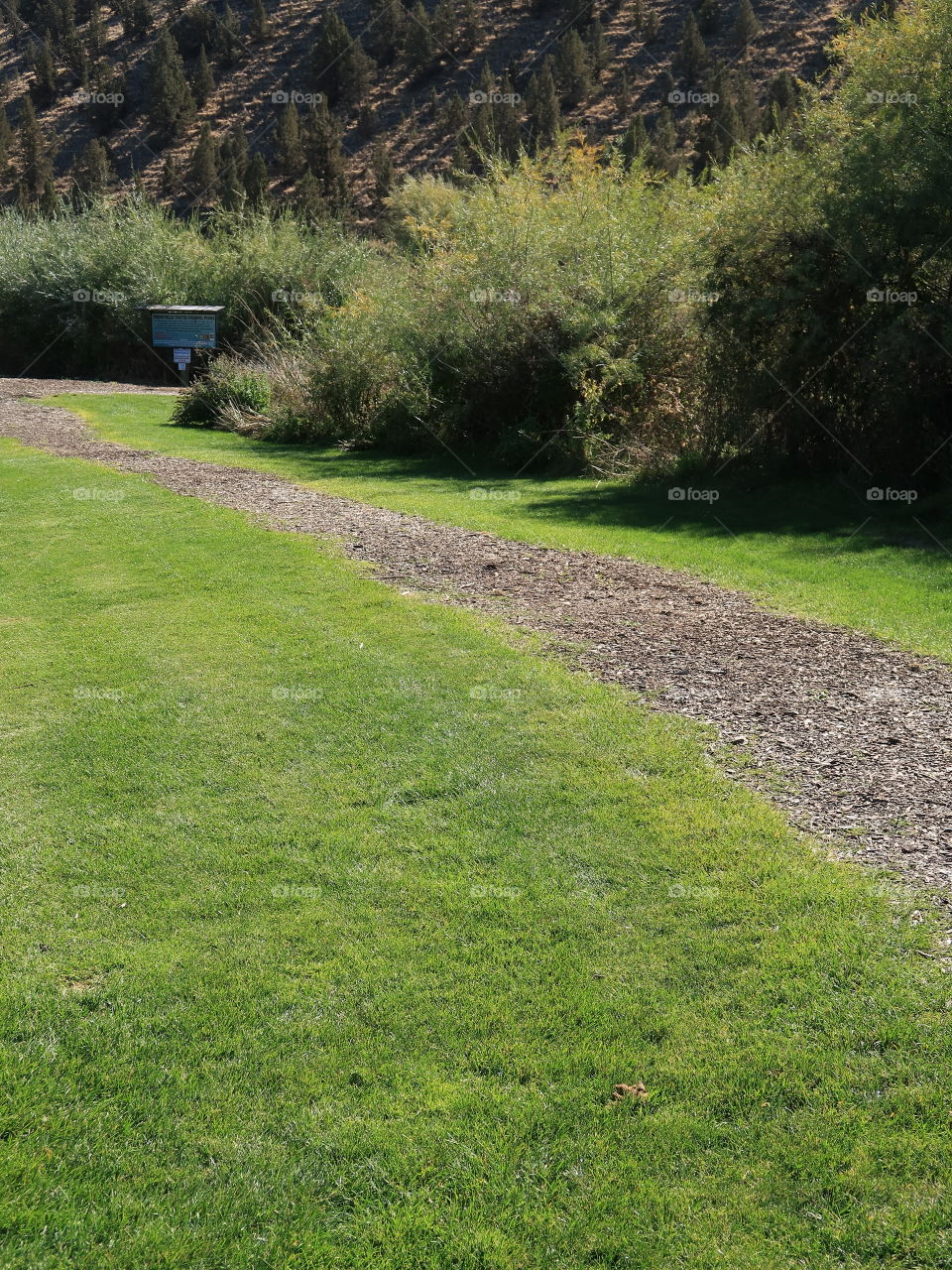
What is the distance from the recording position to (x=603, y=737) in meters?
6.74

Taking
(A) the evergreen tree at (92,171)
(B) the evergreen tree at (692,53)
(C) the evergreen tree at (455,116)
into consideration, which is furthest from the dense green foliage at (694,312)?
(B) the evergreen tree at (692,53)

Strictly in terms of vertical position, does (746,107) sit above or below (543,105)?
below

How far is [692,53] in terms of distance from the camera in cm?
5597

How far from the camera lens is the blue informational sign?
3347 cm

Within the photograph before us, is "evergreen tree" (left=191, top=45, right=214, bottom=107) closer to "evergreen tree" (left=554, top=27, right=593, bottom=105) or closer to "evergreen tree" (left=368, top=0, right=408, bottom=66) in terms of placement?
"evergreen tree" (left=368, top=0, right=408, bottom=66)

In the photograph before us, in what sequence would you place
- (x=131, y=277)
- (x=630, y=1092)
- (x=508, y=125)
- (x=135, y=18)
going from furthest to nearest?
(x=135, y=18) → (x=508, y=125) → (x=131, y=277) → (x=630, y=1092)

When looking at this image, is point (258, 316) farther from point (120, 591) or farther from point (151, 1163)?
point (151, 1163)

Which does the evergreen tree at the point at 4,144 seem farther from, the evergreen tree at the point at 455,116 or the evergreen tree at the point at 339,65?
the evergreen tree at the point at 455,116

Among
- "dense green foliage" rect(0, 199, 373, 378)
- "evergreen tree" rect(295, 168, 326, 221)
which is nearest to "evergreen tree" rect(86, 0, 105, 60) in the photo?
"evergreen tree" rect(295, 168, 326, 221)

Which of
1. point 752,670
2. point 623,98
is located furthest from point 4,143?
point 752,670

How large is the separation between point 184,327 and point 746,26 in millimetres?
39016

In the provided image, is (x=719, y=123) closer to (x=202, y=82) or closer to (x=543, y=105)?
(x=543, y=105)

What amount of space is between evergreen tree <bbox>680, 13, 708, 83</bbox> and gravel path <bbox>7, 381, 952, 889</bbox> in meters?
51.8

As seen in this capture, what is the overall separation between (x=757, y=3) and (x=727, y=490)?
5620 centimetres
